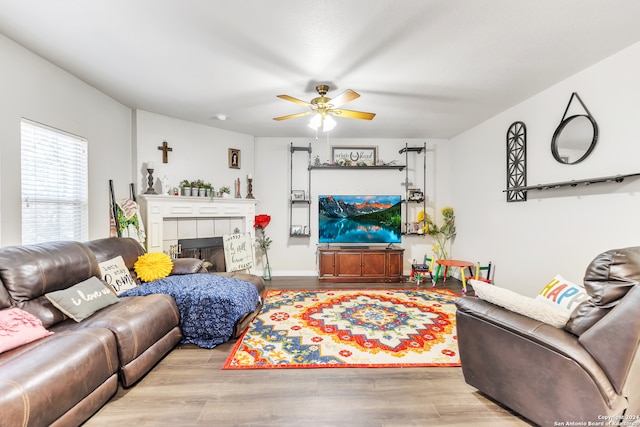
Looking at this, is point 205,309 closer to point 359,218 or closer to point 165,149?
point 165,149

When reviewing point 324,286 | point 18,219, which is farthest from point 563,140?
point 18,219

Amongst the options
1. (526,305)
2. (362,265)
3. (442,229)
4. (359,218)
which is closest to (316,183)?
(359,218)

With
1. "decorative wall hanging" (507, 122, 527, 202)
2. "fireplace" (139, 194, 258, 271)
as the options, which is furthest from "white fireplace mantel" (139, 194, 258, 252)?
"decorative wall hanging" (507, 122, 527, 202)

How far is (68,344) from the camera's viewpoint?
159 centimetres

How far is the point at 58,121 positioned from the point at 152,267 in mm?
1705

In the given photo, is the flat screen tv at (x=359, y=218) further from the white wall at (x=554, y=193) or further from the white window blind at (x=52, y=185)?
the white window blind at (x=52, y=185)

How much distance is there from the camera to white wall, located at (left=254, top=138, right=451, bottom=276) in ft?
17.1

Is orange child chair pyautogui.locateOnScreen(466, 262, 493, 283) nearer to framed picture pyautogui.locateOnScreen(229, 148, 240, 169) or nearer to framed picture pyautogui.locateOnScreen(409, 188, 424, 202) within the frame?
framed picture pyautogui.locateOnScreen(409, 188, 424, 202)

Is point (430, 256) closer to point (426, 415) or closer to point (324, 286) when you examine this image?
point (324, 286)

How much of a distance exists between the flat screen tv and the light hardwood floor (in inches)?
121

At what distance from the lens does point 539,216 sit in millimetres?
3309

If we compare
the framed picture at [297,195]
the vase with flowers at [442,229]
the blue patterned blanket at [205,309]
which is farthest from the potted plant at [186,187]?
the vase with flowers at [442,229]

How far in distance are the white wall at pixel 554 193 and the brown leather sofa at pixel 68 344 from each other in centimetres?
394

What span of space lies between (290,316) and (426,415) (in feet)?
5.91
